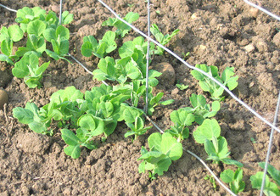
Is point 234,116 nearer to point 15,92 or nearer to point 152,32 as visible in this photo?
point 152,32

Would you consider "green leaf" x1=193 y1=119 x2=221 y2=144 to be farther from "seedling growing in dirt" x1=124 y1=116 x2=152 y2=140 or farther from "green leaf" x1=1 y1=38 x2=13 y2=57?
"green leaf" x1=1 y1=38 x2=13 y2=57

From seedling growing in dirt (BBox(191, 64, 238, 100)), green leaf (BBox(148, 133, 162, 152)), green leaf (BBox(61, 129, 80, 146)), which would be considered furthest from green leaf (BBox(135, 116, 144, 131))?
seedling growing in dirt (BBox(191, 64, 238, 100))

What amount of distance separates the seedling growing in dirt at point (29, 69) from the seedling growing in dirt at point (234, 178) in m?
1.40

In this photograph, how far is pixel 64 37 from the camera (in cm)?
267

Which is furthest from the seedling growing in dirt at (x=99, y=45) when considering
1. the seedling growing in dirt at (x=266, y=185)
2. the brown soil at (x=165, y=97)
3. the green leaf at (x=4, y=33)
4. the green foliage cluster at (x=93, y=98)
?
the seedling growing in dirt at (x=266, y=185)

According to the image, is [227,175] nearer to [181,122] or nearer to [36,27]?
[181,122]

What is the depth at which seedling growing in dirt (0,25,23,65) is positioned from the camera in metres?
2.57

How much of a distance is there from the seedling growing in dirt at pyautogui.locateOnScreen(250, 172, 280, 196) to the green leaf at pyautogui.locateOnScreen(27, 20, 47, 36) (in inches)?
72.3

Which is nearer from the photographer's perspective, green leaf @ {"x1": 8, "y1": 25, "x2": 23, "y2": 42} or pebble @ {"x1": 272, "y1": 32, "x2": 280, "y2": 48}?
green leaf @ {"x1": 8, "y1": 25, "x2": 23, "y2": 42}

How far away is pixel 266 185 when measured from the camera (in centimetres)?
172

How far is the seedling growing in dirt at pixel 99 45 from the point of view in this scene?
8.43 ft

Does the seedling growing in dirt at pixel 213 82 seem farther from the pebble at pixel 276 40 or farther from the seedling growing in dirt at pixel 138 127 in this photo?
the pebble at pixel 276 40

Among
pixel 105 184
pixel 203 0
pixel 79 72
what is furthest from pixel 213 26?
pixel 105 184

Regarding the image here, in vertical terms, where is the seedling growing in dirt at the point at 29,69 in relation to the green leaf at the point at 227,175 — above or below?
below
